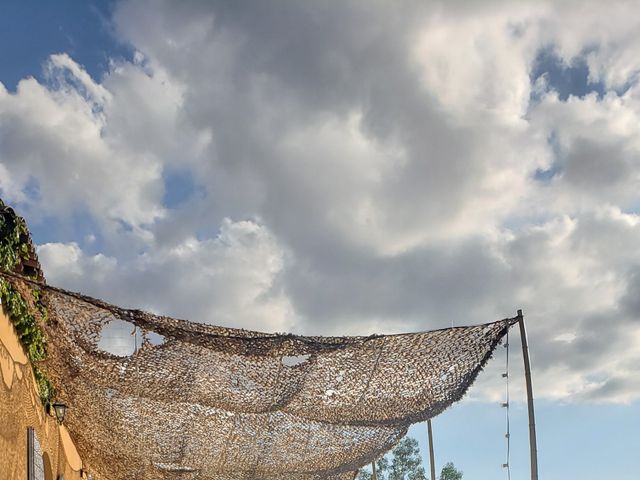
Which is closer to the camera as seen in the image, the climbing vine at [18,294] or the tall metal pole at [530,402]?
the climbing vine at [18,294]

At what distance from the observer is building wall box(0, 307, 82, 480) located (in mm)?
4148

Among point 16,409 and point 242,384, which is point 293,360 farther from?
point 16,409

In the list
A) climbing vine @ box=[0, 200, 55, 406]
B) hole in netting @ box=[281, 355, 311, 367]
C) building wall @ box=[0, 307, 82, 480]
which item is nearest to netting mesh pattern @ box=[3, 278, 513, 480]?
hole in netting @ box=[281, 355, 311, 367]

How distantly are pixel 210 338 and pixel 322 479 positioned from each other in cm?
517

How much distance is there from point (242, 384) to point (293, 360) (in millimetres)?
635

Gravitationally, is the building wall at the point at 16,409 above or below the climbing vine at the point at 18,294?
below

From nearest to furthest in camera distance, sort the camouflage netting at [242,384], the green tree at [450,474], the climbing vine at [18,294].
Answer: the climbing vine at [18,294] → the camouflage netting at [242,384] → the green tree at [450,474]

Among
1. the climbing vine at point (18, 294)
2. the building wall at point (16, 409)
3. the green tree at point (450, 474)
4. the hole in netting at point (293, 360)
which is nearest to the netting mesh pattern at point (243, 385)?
the hole in netting at point (293, 360)

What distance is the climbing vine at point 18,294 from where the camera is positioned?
434 cm

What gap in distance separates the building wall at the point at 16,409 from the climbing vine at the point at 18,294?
7 centimetres

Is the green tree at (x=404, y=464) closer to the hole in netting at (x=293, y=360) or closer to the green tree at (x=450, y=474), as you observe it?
the green tree at (x=450, y=474)

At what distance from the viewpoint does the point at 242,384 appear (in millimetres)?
5332

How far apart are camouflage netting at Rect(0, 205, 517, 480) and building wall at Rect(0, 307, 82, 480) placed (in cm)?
22

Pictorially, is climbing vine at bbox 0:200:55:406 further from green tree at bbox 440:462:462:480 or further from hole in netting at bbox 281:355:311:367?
green tree at bbox 440:462:462:480
